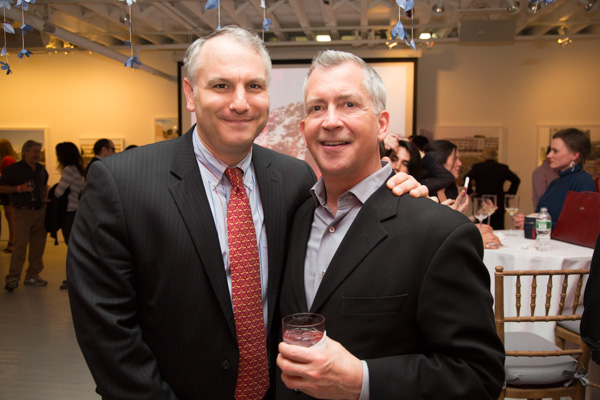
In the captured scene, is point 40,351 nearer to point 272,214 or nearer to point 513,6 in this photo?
point 272,214

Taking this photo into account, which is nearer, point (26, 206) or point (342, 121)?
point (342, 121)

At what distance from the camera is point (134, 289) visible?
157 centimetres

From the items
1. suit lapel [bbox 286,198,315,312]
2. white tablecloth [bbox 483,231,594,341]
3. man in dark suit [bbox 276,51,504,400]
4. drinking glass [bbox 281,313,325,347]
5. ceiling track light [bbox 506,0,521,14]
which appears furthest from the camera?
ceiling track light [bbox 506,0,521,14]

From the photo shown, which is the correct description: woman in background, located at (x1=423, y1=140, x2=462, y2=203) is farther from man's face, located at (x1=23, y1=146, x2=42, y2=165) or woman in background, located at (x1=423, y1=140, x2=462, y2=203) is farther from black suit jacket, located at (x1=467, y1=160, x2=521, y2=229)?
man's face, located at (x1=23, y1=146, x2=42, y2=165)

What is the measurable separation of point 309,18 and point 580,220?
5.98 m

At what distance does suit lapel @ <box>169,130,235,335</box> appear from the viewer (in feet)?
5.13

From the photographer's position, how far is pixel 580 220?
3.80 m

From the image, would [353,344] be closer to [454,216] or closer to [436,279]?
[436,279]

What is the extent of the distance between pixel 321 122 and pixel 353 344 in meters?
0.65

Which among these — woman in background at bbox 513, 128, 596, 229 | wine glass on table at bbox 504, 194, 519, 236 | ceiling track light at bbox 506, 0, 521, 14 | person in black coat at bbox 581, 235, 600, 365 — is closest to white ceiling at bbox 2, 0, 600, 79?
ceiling track light at bbox 506, 0, 521, 14

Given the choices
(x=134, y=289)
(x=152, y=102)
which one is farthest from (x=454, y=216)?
(x=152, y=102)

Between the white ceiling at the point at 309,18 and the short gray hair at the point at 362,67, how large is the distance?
541 cm

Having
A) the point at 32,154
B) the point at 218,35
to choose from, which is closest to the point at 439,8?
the point at 218,35

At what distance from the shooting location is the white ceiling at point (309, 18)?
6.66 meters
